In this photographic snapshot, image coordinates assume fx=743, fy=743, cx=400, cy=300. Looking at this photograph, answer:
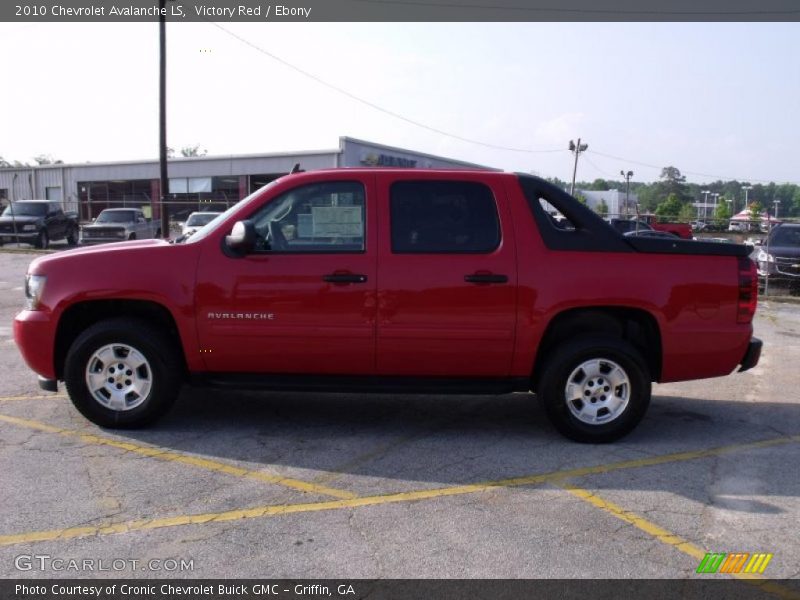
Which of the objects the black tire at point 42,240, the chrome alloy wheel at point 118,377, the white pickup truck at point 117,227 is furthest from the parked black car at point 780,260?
the black tire at point 42,240

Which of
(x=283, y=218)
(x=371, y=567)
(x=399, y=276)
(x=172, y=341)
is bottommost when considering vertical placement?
(x=371, y=567)

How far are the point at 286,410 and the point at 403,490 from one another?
6.55ft

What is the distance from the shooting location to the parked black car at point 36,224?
24.5 meters

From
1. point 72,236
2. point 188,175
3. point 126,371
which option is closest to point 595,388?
point 126,371

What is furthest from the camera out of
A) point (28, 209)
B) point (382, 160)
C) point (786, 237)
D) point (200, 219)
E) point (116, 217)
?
point (382, 160)

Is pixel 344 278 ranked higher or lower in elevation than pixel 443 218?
lower

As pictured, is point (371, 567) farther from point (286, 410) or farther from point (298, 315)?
point (286, 410)

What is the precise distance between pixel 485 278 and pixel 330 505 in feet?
6.26

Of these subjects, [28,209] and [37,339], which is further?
[28,209]

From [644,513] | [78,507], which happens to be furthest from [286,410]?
[644,513]

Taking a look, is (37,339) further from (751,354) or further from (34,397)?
(751,354)

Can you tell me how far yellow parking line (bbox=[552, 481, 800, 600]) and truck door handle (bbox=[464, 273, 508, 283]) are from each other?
142 cm

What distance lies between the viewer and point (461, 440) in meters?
5.50

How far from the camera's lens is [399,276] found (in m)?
5.20
